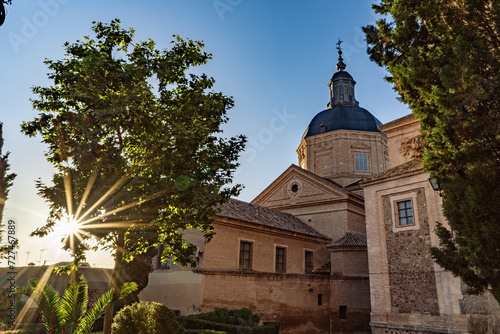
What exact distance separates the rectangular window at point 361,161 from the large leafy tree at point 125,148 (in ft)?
69.7

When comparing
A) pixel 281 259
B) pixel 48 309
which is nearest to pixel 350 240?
pixel 281 259

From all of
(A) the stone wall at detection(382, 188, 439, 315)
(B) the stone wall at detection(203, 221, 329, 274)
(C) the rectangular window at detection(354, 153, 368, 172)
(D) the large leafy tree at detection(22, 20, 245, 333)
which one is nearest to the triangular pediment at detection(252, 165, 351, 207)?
(C) the rectangular window at detection(354, 153, 368, 172)

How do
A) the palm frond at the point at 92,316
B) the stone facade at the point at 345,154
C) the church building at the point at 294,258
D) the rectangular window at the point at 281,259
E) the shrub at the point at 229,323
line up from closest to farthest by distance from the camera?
the palm frond at the point at 92,316 < the shrub at the point at 229,323 < the church building at the point at 294,258 < the rectangular window at the point at 281,259 < the stone facade at the point at 345,154

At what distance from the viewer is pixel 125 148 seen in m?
8.50

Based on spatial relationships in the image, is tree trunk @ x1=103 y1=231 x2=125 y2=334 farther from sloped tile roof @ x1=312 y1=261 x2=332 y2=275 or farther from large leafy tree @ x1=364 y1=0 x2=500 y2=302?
sloped tile roof @ x1=312 y1=261 x2=332 y2=275

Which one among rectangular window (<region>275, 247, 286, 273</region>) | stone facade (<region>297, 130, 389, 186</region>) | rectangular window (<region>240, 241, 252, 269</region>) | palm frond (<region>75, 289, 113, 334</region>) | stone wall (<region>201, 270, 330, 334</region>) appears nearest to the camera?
palm frond (<region>75, 289, 113, 334</region>)

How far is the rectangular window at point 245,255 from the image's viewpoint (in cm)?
1661

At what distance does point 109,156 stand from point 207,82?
10.4ft

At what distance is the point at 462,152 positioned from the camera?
6.35 m

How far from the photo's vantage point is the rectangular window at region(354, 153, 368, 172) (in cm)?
2771

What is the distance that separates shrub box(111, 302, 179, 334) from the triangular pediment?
56.4ft

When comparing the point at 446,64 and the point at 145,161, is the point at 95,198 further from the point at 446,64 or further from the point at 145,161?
the point at 446,64

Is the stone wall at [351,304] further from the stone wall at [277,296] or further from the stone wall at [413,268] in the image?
the stone wall at [413,268]

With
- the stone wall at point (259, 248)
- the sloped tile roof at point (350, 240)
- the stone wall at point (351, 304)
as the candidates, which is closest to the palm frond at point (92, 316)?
the stone wall at point (259, 248)
